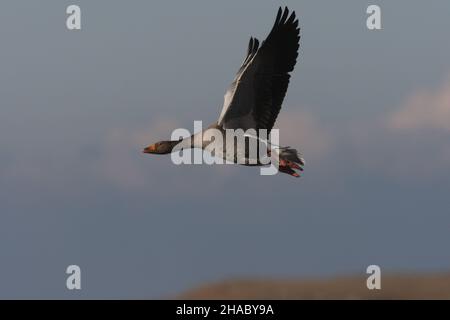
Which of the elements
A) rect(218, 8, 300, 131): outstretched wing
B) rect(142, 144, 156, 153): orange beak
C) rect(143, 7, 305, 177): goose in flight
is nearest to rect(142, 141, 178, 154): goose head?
rect(142, 144, 156, 153): orange beak

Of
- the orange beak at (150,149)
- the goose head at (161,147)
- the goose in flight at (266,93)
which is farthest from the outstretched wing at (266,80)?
the orange beak at (150,149)

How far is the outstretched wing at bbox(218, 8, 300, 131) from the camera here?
740 inches

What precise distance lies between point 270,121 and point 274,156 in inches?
29.3

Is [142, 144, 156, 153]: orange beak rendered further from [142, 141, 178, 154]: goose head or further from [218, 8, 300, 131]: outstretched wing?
[218, 8, 300, 131]: outstretched wing

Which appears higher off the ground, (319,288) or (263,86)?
(263,86)

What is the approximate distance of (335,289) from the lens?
20.4m

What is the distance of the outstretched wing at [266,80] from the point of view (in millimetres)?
18797

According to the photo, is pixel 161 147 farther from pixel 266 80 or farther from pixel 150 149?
pixel 266 80

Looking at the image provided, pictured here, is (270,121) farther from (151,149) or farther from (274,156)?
(151,149)

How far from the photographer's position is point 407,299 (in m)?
19.3

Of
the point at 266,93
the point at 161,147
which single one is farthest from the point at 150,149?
the point at 266,93

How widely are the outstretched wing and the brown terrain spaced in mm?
3566

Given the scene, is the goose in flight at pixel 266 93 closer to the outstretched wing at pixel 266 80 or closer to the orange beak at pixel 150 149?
the outstretched wing at pixel 266 80
